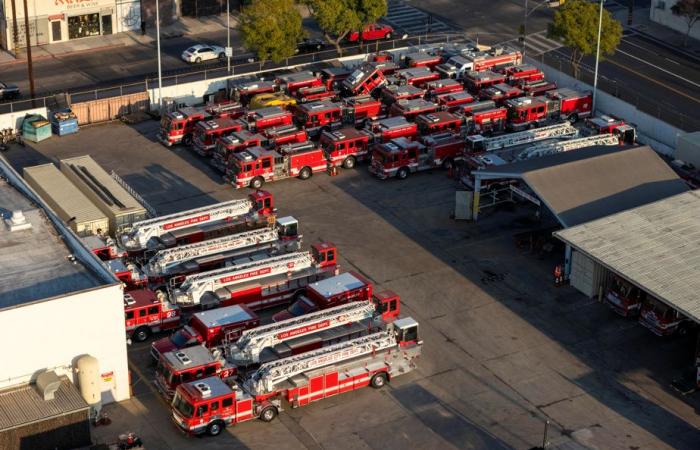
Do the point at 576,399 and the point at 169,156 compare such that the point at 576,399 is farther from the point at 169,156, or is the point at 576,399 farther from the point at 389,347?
the point at 169,156

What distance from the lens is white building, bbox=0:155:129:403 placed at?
166 feet

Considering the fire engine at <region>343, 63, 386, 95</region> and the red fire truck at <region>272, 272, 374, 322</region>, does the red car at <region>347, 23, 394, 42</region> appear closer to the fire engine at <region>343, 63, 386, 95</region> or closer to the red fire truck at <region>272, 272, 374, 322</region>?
the fire engine at <region>343, 63, 386, 95</region>

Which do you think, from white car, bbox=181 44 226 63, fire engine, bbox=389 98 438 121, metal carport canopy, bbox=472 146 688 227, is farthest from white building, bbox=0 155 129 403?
white car, bbox=181 44 226 63

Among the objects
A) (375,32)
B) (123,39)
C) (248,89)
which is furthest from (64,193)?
(375,32)

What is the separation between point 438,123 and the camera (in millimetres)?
80562

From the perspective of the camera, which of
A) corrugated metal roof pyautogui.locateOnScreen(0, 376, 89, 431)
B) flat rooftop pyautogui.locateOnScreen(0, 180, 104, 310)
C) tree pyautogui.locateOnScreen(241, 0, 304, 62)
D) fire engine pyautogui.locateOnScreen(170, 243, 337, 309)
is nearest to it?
corrugated metal roof pyautogui.locateOnScreen(0, 376, 89, 431)

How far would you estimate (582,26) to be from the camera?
88875 millimetres

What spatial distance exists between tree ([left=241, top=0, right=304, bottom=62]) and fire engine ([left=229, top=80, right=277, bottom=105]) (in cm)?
348

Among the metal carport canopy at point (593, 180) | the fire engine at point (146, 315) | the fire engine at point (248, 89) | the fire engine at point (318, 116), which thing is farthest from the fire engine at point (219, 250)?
the fire engine at point (248, 89)

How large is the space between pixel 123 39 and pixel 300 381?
5403cm

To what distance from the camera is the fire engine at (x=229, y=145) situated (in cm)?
7669

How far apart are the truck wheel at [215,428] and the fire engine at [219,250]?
11248mm

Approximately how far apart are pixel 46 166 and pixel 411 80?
28089 millimetres

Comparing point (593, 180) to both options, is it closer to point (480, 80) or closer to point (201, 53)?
point (480, 80)
